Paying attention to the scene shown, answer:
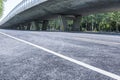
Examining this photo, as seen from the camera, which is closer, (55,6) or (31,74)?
(31,74)

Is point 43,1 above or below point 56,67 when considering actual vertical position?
above

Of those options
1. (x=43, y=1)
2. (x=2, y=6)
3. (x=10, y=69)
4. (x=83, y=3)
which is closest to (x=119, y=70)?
(x=10, y=69)

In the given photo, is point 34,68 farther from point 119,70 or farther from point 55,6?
point 55,6

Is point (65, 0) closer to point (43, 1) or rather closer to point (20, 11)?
point (43, 1)

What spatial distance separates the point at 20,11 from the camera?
62.4m

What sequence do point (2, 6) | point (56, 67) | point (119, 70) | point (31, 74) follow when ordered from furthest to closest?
1. point (2, 6)
2. point (56, 67)
3. point (119, 70)
4. point (31, 74)

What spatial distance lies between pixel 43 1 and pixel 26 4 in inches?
482

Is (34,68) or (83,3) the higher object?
(83,3)

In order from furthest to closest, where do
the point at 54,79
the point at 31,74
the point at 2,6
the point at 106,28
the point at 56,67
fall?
the point at 106,28 → the point at 2,6 → the point at 56,67 → the point at 31,74 → the point at 54,79

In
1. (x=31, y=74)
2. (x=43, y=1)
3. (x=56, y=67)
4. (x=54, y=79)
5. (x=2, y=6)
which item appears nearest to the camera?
(x=54, y=79)

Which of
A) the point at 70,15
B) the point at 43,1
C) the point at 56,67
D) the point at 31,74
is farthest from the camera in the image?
the point at 70,15

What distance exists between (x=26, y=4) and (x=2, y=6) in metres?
7.00

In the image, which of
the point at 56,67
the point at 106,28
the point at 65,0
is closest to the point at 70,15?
the point at 65,0

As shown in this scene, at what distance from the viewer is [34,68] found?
4438mm
